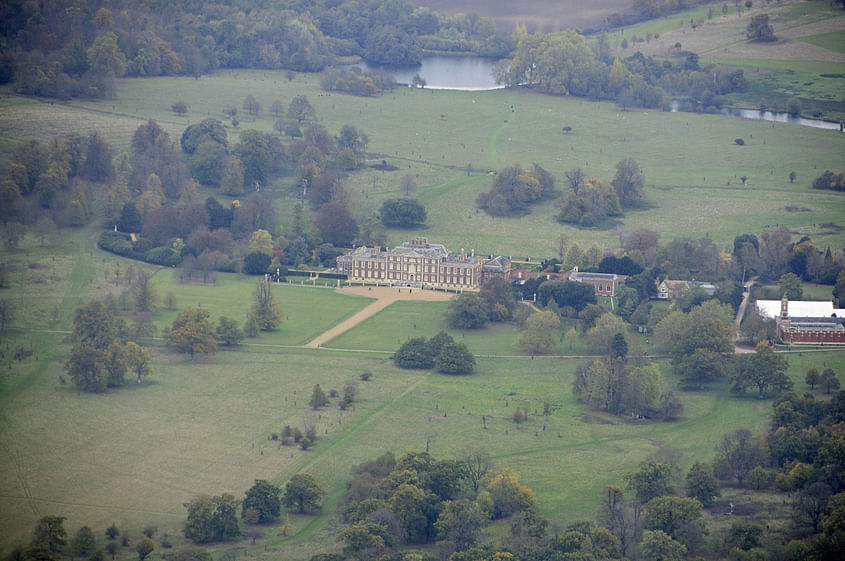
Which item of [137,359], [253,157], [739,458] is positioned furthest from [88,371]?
[253,157]

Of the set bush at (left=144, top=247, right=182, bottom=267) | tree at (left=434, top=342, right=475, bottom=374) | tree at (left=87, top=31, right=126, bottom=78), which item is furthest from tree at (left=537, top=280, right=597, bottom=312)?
tree at (left=87, top=31, right=126, bottom=78)

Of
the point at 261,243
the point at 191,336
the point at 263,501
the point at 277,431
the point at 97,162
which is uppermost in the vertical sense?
the point at 97,162

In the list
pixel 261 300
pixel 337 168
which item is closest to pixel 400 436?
pixel 261 300

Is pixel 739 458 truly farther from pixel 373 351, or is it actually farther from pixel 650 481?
pixel 373 351

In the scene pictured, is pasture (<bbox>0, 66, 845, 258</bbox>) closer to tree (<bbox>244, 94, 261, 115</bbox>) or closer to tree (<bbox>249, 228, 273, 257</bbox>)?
tree (<bbox>244, 94, 261, 115</bbox>)

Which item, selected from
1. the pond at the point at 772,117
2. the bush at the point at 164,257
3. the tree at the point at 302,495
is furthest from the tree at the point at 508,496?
the pond at the point at 772,117

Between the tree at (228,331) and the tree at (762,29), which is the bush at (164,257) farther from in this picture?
the tree at (762,29)
